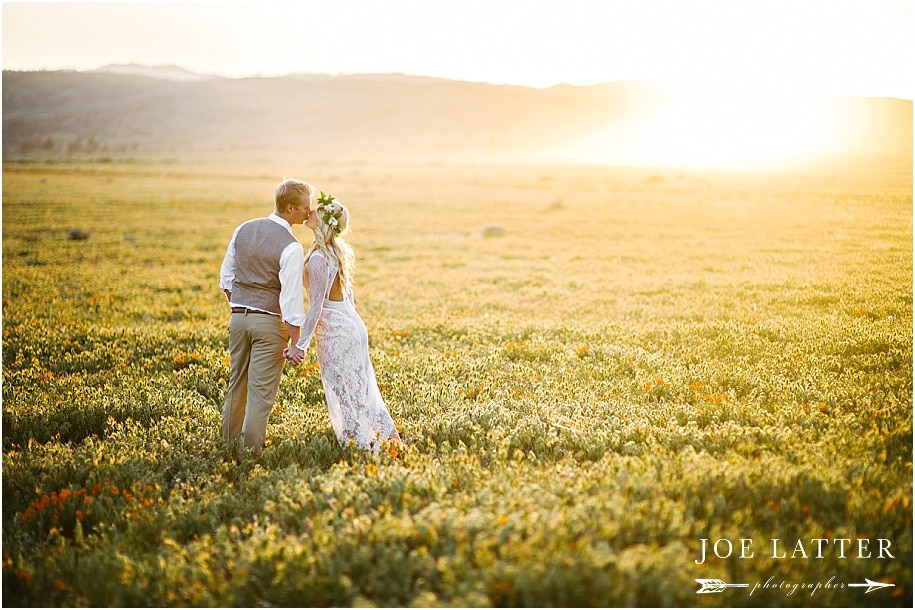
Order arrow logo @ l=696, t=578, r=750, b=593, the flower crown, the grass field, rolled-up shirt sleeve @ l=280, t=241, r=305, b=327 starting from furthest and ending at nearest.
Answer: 1. the flower crown
2. rolled-up shirt sleeve @ l=280, t=241, r=305, b=327
3. the grass field
4. arrow logo @ l=696, t=578, r=750, b=593

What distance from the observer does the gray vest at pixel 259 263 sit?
6.38 m

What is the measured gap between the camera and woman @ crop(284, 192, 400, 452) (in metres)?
6.66

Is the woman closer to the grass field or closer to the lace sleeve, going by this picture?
the lace sleeve

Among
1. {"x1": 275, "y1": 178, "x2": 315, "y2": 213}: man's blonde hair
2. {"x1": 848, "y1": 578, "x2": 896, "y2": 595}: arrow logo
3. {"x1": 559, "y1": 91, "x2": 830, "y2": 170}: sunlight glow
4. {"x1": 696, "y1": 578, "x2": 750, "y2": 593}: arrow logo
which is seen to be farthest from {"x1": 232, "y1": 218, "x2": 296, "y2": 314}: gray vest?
{"x1": 559, "y1": 91, "x2": 830, "y2": 170}: sunlight glow

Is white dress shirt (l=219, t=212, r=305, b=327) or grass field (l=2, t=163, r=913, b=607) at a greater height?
white dress shirt (l=219, t=212, r=305, b=327)

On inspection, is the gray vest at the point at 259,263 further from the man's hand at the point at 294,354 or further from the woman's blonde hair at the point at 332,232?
the man's hand at the point at 294,354

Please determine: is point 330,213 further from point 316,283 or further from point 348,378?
point 348,378

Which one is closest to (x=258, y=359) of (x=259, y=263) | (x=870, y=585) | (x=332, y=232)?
(x=259, y=263)

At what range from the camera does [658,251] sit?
21406mm

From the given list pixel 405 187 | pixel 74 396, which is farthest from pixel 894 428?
pixel 405 187

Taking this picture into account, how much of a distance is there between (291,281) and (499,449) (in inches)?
107

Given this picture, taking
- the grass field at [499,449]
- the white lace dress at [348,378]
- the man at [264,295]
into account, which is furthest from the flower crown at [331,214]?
the grass field at [499,449]

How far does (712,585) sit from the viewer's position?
4016mm

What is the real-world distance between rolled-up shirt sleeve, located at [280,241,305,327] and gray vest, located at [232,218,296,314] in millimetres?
120
